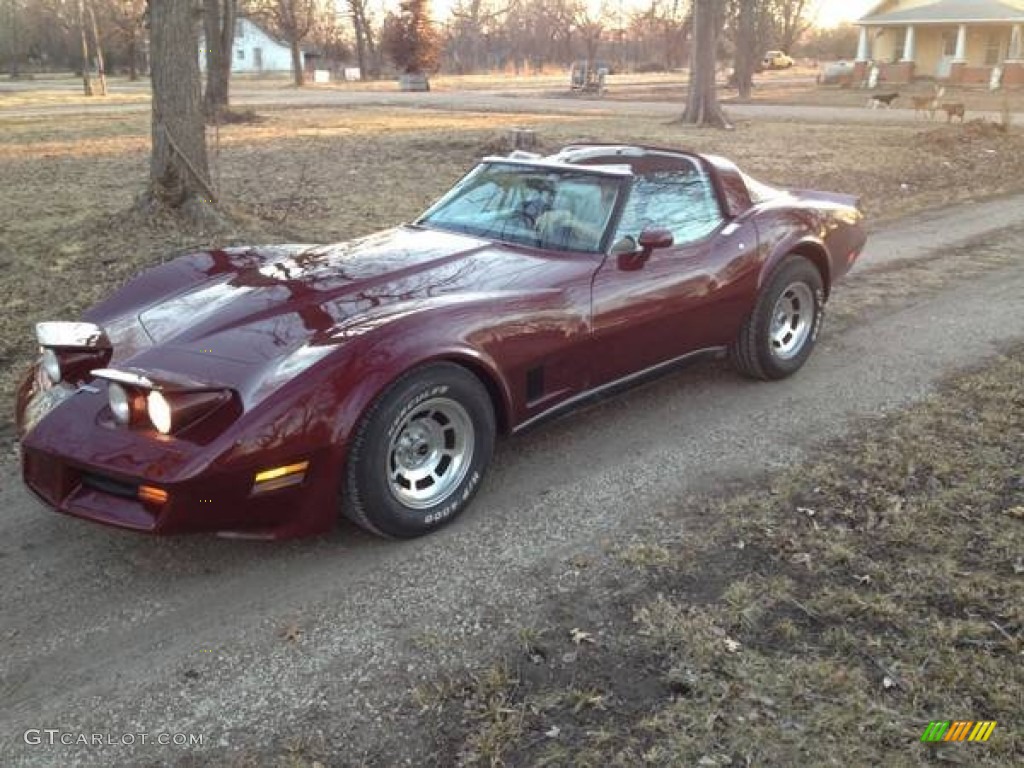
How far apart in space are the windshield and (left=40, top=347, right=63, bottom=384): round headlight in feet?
6.67

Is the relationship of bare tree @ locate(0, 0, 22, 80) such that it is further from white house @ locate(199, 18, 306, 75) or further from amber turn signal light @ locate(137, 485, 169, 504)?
amber turn signal light @ locate(137, 485, 169, 504)

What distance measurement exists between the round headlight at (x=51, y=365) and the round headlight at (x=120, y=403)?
56 centimetres

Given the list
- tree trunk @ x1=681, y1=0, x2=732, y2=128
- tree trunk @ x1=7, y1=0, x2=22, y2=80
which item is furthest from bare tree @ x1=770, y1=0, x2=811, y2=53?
tree trunk @ x1=7, y1=0, x2=22, y2=80

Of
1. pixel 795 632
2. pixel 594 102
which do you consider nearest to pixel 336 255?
pixel 795 632

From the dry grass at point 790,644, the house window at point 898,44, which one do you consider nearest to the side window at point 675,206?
the dry grass at point 790,644

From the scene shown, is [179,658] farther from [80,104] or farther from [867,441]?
[80,104]

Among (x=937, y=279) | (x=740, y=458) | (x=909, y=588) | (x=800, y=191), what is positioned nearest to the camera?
(x=909, y=588)

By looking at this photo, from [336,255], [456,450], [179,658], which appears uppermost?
[336,255]

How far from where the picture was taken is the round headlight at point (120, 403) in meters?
3.22

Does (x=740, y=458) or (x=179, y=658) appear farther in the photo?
(x=740, y=458)

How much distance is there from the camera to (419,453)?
369cm

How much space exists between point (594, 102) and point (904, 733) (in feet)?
110

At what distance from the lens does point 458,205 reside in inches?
197

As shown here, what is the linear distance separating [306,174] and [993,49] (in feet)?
135
